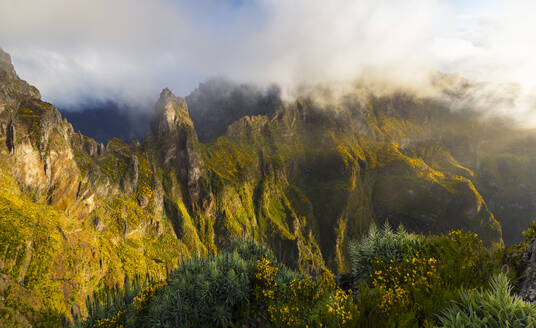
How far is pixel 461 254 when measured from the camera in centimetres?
1077

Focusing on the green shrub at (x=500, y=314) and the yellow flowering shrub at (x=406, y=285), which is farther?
the yellow flowering shrub at (x=406, y=285)

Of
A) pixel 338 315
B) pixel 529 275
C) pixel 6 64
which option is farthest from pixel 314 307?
pixel 6 64

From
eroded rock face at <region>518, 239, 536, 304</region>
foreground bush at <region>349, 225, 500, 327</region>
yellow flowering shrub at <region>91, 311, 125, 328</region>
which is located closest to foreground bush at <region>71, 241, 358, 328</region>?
yellow flowering shrub at <region>91, 311, 125, 328</region>

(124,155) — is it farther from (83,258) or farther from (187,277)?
(187,277)

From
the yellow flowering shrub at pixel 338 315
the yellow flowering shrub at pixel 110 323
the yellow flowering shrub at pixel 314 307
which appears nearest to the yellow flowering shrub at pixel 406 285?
the yellow flowering shrub at pixel 338 315

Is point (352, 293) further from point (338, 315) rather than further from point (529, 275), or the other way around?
point (529, 275)

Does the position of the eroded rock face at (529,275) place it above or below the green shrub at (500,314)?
below

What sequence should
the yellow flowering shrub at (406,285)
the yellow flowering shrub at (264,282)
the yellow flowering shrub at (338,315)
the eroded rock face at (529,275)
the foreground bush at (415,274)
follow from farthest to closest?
the yellow flowering shrub at (264,282), the yellow flowering shrub at (406,285), the yellow flowering shrub at (338,315), the foreground bush at (415,274), the eroded rock face at (529,275)

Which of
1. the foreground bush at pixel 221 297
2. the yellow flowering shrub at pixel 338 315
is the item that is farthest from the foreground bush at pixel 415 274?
the foreground bush at pixel 221 297

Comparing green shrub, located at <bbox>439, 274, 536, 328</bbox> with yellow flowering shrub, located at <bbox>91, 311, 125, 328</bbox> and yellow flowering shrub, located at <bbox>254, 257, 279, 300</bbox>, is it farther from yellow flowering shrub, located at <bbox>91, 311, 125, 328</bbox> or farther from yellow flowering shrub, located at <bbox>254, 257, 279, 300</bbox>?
yellow flowering shrub, located at <bbox>91, 311, 125, 328</bbox>

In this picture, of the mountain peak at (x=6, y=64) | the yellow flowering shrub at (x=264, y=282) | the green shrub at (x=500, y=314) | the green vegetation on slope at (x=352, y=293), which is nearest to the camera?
the green shrub at (x=500, y=314)

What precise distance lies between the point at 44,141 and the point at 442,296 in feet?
595

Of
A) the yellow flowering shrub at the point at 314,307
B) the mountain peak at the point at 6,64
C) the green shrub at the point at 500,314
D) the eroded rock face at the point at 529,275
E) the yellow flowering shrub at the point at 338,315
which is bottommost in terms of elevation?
the yellow flowering shrub at the point at 314,307

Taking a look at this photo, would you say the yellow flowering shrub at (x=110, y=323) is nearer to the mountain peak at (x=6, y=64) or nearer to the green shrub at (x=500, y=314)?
the green shrub at (x=500, y=314)
